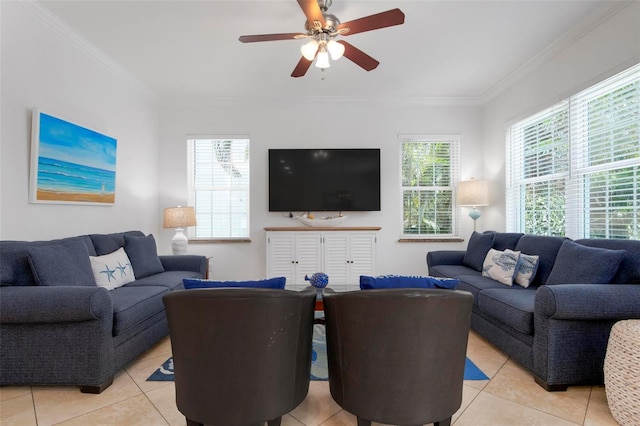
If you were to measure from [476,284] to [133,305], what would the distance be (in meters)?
2.71

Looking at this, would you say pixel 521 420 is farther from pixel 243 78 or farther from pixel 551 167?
pixel 243 78

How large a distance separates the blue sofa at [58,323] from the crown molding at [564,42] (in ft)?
13.8

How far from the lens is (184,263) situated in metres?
3.43

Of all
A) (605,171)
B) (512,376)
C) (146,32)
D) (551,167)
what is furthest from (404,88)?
(512,376)

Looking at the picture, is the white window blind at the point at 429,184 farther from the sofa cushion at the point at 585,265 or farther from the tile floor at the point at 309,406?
the tile floor at the point at 309,406

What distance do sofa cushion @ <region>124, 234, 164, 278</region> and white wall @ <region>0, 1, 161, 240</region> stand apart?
0.43 metres

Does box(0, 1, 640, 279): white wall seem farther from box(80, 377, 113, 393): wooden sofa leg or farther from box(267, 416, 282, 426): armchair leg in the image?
box(267, 416, 282, 426): armchair leg

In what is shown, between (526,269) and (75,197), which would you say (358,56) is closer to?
(526,269)

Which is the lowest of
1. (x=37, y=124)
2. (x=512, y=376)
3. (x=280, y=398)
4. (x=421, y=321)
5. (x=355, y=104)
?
(x=512, y=376)

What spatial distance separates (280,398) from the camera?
1.35 m

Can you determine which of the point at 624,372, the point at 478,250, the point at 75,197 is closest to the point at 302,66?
the point at 75,197

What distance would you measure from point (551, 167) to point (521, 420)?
2.64 meters

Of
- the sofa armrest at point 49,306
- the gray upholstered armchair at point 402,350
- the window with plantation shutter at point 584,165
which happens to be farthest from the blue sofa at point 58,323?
the window with plantation shutter at point 584,165

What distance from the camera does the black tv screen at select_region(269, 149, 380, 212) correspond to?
4340mm
